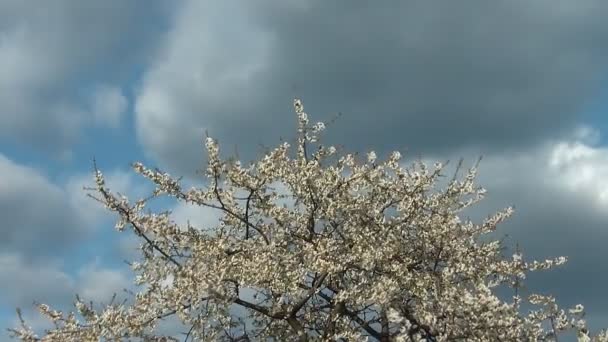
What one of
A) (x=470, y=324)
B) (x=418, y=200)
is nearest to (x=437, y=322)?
(x=470, y=324)

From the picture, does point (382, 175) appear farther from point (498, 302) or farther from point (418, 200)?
point (498, 302)

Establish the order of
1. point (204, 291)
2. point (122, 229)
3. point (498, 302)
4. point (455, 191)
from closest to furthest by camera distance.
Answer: point (498, 302)
point (204, 291)
point (122, 229)
point (455, 191)

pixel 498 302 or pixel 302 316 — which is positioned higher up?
pixel 302 316

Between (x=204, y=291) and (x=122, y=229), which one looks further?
(x=122, y=229)

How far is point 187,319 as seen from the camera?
17875 millimetres

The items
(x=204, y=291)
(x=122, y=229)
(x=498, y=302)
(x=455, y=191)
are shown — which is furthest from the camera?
(x=455, y=191)

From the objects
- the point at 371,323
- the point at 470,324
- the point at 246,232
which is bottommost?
the point at 470,324

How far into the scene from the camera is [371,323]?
Answer: 60.7 ft

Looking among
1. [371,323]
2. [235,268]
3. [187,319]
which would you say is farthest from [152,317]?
[371,323]

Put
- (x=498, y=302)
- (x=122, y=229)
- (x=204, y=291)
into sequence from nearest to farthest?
(x=498, y=302) < (x=204, y=291) < (x=122, y=229)

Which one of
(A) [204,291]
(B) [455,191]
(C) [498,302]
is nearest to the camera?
(C) [498,302]

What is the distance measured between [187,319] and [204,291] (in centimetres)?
81

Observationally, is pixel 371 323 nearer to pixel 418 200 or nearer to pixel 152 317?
pixel 418 200

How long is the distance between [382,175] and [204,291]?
18.0 ft
